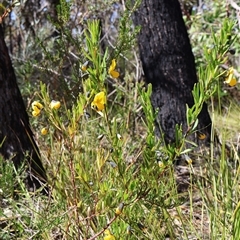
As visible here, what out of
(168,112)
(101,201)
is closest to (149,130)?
(101,201)

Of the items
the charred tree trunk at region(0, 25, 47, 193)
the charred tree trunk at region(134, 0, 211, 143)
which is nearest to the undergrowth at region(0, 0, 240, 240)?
the charred tree trunk at region(0, 25, 47, 193)

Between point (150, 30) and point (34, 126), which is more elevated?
point (150, 30)

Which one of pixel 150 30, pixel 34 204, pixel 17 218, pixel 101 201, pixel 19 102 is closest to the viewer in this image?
pixel 101 201

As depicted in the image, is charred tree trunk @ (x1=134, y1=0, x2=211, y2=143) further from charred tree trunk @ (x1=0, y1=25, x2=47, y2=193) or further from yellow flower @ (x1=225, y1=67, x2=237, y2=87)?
yellow flower @ (x1=225, y1=67, x2=237, y2=87)

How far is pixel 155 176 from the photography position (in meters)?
1.55

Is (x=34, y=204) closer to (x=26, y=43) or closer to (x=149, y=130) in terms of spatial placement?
(x=149, y=130)

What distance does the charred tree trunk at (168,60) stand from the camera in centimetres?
352

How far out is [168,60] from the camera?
353 centimetres

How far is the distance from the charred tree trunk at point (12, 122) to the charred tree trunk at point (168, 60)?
1.23 m

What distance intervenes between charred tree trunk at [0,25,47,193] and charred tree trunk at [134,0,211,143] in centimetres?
123

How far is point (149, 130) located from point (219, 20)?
4.48 meters

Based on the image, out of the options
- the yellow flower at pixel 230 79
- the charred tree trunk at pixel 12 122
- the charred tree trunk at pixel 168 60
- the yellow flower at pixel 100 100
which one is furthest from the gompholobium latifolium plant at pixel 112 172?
the charred tree trunk at pixel 168 60

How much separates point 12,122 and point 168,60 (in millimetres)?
1426

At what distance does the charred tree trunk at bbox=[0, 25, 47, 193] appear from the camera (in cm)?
258
